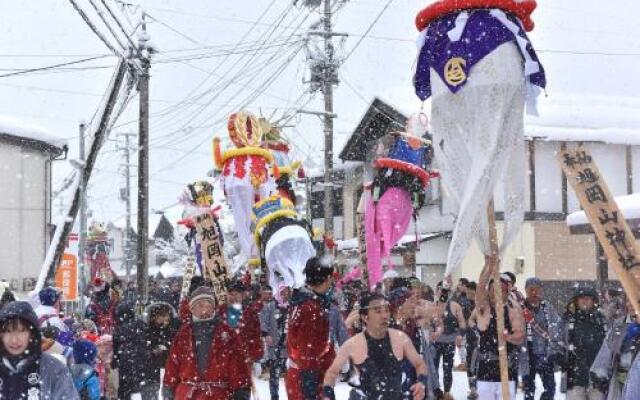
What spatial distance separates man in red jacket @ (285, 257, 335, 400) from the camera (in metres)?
7.29

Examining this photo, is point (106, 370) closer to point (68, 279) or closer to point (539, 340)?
point (539, 340)

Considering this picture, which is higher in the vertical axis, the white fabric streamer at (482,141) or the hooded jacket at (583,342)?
the white fabric streamer at (482,141)

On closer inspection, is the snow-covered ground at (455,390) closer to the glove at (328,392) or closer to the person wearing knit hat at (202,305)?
the person wearing knit hat at (202,305)

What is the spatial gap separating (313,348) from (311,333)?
5.8 inches

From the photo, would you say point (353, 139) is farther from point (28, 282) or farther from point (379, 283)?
point (379, 283)

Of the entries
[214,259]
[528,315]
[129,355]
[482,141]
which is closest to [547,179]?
[528,315]

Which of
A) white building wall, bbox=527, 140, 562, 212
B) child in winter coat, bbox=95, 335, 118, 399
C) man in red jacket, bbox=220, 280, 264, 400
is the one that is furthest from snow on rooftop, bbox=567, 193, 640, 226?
man in red jacket, bbox=220, 280, 264, 400

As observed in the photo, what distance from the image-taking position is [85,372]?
292 inches

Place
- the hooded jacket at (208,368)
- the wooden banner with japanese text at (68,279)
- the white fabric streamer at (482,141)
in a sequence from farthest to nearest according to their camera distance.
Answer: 1. the wooden banner with japanese text at (68,279)
2. the hooded jacket at (208,368)
3. the white fabric streamer at (482,141)

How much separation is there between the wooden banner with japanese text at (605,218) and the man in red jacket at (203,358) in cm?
311

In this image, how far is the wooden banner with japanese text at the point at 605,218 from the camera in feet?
19.1

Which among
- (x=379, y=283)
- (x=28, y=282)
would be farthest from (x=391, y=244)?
(x=28, y=282)

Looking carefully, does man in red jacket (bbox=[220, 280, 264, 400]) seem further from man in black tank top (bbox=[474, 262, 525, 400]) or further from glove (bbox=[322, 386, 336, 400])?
man in black tank top (bbox=[474, 262, 525, 400])

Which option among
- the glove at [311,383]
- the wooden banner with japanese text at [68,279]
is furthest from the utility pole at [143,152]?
the glove at [311,383]
